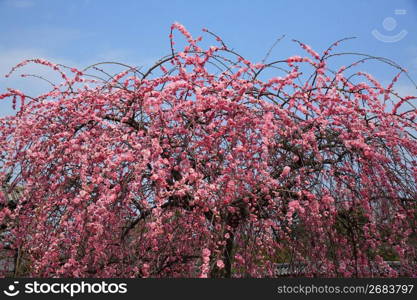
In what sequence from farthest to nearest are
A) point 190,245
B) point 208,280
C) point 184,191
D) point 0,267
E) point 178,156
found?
point 0,267 < point 190,245 < point 178,156 < point 184,191 < point 208,280

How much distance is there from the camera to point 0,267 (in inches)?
216

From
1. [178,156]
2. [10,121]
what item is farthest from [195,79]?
[10,121]

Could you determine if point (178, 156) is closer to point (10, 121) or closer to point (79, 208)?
point (79, 208)

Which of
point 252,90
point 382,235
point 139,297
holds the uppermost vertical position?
point 252,90

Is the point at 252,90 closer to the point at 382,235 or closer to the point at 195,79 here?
the point at 195,79

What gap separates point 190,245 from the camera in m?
4.27

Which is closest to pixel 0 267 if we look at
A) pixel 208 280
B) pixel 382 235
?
pixel 208 280

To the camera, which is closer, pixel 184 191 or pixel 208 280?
pixel 208 280

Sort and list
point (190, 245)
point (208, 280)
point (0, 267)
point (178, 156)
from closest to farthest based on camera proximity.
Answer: point (208, 280)
point (178, 156)
point (190, 245)
point (0, 267)

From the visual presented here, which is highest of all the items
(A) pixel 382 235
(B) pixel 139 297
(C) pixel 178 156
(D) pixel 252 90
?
(D) pixel 252 90

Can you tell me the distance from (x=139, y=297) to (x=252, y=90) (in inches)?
78.0

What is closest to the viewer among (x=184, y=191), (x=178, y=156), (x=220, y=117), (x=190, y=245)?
(x=184, y=191)

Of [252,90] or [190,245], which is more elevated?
[252,90]

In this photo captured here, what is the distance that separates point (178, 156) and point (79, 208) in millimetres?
767
